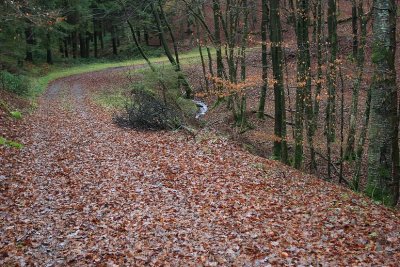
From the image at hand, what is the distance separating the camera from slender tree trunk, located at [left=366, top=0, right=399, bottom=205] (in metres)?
7.79

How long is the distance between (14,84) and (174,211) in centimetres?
1838

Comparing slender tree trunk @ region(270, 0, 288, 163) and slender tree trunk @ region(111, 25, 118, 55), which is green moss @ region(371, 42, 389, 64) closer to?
slender tree trunk @ region(270, 0, 288, 163)

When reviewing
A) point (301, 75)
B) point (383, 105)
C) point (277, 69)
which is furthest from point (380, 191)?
point (301, 75)

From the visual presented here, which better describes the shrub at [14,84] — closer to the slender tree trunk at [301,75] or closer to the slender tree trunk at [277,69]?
the slender tree trunk at [277,69]

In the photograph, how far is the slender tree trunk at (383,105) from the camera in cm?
779

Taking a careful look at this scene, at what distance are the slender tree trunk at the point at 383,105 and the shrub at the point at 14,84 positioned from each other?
778 inches

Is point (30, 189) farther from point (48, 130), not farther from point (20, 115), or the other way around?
point (20, 115)

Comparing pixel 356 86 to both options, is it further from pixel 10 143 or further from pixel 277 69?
pixel 10 143

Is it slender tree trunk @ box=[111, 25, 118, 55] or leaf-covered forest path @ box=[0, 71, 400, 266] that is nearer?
leaf-covered forest path @ box=[0, 71, 400, 266]

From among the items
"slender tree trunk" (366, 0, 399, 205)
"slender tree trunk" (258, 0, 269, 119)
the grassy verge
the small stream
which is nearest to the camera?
"slender tree trunk" (366, 0, 399, 205)

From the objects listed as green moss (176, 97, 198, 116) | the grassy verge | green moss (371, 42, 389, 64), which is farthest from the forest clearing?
the grassy verge

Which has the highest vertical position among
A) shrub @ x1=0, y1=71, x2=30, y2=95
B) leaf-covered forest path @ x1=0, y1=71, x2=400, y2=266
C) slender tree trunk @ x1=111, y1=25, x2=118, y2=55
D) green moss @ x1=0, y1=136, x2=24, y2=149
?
slender tree trunk @ x1=111, y1=25, x2=118, y2=55

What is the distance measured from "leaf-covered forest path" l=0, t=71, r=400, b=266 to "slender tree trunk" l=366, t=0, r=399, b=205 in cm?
70

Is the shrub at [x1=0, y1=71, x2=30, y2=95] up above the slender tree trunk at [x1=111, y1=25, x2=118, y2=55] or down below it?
below
